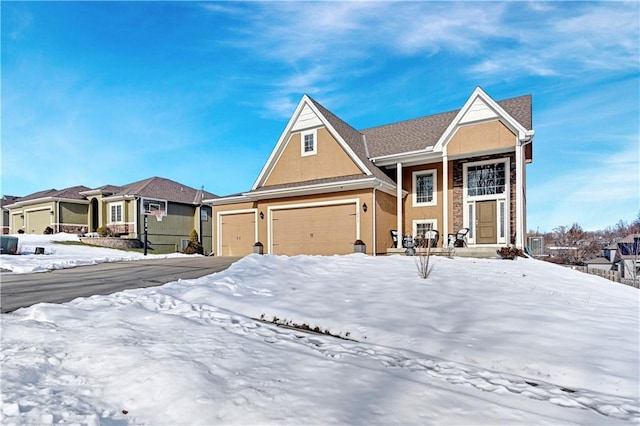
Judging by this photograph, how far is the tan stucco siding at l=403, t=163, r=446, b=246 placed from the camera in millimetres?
13750

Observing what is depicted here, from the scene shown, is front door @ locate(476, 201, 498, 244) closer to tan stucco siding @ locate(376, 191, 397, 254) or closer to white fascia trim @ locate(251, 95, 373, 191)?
tan stucco siding @ locate(376, 191, 397, 254)

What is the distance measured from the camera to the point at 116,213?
25.4 m

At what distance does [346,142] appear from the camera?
13938 millimetres

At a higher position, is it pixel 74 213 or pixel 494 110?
pixel 494 110

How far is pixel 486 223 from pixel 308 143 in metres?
8.38

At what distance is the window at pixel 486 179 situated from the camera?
507 inches

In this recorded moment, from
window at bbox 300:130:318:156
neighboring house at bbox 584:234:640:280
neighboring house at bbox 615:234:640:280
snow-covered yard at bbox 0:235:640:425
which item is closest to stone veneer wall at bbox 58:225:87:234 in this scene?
window at bbox 300:130:318:156

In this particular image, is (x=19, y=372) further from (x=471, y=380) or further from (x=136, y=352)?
(x=471, y=380)

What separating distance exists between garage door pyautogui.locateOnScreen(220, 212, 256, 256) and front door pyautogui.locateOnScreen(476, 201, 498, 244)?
397 inches

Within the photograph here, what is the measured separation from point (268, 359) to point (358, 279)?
4228 mm

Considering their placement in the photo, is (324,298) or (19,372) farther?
(324,298)

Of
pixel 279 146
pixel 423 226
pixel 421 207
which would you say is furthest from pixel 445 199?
pixel 279 146

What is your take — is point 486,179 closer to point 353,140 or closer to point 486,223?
point 486,223

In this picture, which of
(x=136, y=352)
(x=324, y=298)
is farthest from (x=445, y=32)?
(x=136, y=352)
